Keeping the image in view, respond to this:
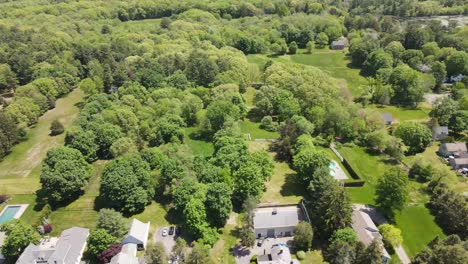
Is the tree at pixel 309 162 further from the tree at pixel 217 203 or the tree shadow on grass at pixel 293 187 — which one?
the tree at pixel 217 203

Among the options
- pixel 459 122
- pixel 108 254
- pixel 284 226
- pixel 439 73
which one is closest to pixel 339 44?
pixel 439 73

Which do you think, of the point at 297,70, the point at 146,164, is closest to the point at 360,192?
the point at 146,164

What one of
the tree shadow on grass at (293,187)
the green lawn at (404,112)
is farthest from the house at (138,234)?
the green lawn at (404,112)

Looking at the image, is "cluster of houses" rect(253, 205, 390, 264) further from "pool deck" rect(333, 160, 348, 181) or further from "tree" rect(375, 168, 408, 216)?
"pool deck" rect(333, 160, 348, 181)

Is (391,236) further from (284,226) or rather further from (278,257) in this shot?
(278,257)

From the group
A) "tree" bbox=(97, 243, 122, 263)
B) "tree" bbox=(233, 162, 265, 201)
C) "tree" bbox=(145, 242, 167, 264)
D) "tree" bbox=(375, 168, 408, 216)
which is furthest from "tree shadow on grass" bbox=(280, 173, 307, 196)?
"tree" bbox=(97, 243, 122, 263)

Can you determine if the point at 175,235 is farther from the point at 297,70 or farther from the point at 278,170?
the point at 297,70
